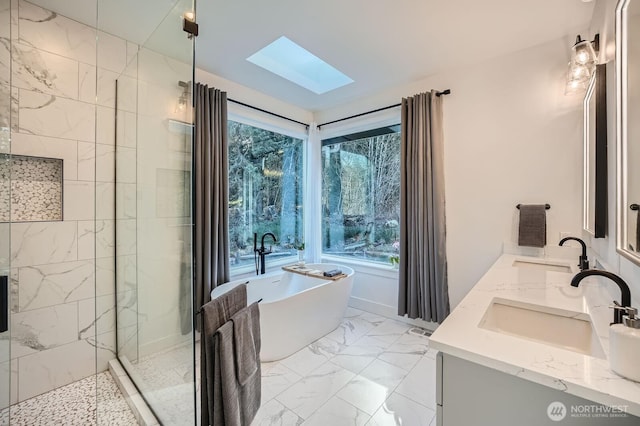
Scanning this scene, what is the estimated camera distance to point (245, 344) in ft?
4.97

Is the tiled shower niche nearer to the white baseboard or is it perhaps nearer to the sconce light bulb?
the white baseboard

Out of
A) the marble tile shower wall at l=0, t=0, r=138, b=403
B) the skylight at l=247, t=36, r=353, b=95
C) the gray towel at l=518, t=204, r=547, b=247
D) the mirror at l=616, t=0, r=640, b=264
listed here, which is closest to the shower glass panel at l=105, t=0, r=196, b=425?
the marble tile shower wall at l=0, t=0, r=138, b=403

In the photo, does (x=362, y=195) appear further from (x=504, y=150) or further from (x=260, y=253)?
(x=504, y=150)

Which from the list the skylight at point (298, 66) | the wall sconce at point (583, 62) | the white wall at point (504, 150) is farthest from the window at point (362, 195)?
the wall sconce at point (583, 62)

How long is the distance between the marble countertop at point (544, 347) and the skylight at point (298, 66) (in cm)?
251

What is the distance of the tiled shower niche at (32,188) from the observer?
5.91 feet

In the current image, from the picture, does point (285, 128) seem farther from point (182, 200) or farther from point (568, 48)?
point (568, 48)

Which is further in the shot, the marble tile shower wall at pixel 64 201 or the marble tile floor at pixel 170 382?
the marble tile shower wall at pixel 64 201

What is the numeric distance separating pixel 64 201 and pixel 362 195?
3.03m

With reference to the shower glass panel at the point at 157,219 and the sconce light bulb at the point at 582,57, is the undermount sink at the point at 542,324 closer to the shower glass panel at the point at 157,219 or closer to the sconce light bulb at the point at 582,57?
the shower glass panel at the point at 157,219

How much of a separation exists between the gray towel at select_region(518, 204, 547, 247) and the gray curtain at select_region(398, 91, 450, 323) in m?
0.67

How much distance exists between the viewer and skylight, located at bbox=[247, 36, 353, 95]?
2671mm

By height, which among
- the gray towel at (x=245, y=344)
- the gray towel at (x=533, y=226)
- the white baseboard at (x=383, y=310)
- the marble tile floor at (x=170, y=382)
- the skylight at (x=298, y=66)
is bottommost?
the white baseboard at (x=383, y=310)

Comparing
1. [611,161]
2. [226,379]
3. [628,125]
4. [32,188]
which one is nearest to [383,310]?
[226,379]
